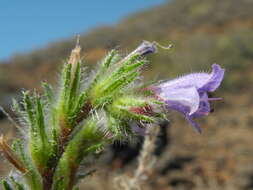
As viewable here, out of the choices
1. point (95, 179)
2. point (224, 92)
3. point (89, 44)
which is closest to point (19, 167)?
point (95, 179)

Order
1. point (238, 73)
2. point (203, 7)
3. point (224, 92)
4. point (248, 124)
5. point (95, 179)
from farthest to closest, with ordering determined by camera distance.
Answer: point (203, 7), point (238, 73), point (224, 92), point (248, 124), point (95, 179)

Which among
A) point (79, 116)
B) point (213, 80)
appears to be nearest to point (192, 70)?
point (213, 80)

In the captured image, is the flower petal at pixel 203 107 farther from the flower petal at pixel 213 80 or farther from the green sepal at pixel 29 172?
the green sepal at pixel 29 172

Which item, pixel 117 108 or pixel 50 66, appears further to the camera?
pixel 50 66

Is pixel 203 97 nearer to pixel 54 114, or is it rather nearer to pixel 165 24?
pixel 54 114

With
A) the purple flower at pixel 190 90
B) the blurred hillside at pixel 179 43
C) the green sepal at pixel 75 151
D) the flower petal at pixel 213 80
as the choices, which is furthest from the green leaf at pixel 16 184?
the blurred hillside at pixel 179 43
